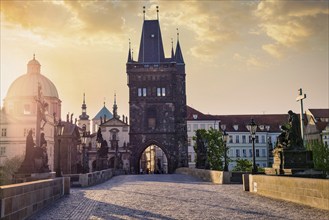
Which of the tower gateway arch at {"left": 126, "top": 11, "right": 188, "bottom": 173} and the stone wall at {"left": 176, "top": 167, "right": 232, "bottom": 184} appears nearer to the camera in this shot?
the stone wall at {"left": 176, "top": 167, "right": 232, "bottom": 184}

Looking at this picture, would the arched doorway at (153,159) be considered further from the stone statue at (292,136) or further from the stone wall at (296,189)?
the stone wall at (296,189)

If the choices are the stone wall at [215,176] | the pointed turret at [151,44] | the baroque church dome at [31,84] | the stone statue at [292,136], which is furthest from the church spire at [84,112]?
the stone statue at [292,136]

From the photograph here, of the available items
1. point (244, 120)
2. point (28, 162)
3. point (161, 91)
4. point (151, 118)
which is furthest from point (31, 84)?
point (28, 162)

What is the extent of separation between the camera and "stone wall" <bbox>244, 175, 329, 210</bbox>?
11234 millimetres

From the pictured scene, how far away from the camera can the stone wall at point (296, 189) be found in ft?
36.9

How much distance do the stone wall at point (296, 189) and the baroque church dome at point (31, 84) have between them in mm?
70319

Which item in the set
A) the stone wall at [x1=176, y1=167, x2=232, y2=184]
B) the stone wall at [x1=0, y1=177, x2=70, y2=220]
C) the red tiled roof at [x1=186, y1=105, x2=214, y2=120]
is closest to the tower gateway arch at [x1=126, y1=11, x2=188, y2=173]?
the red tiled roof at [x1=186, y1=105, x2=214, y2=120]

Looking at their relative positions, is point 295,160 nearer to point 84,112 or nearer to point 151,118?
point 151,118

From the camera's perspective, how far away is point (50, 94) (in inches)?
3383

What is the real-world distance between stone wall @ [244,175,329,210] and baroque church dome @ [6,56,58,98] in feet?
231

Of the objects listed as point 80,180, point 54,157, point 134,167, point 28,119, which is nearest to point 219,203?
point 80,180

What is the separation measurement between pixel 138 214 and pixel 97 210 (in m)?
1.82

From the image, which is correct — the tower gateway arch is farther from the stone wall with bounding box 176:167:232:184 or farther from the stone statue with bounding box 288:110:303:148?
the stone statue with bounding box 288:110:303:148

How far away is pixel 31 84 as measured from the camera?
82500 mm
